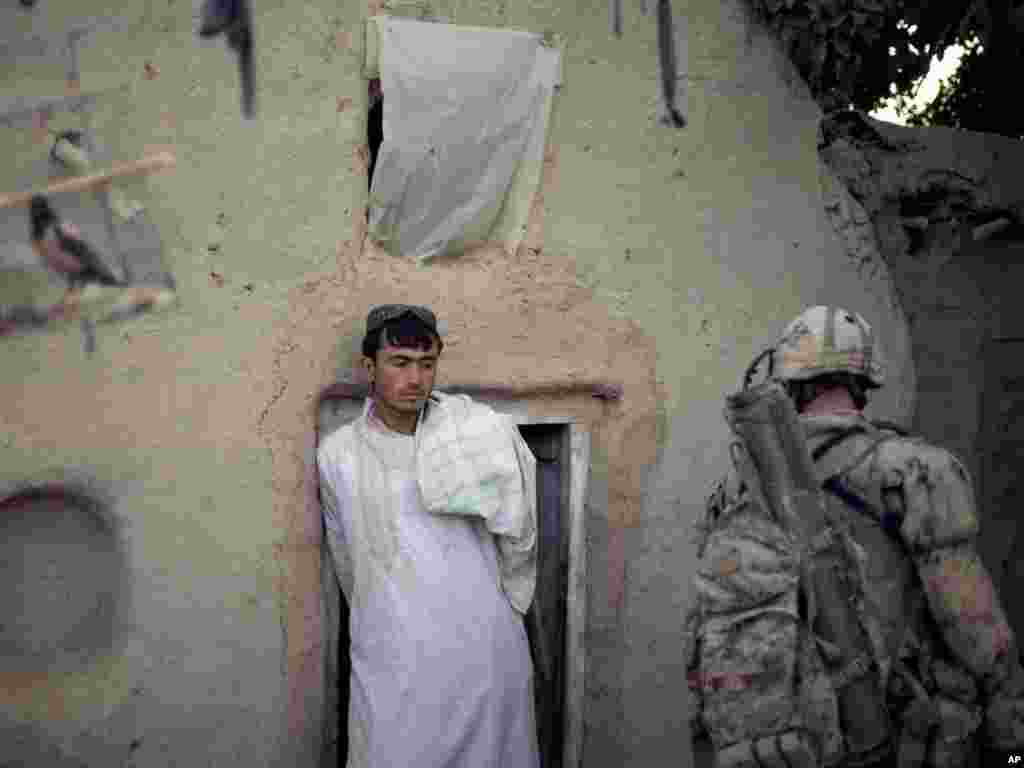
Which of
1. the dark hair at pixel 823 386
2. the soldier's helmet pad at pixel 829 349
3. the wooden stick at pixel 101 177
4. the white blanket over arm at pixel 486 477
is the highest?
the wooden stick at pixel 101 177

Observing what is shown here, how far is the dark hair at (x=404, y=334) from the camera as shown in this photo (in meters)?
3.72

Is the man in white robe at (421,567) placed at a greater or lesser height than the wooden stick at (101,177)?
lesser

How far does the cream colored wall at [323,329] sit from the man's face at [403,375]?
A: 289 mm

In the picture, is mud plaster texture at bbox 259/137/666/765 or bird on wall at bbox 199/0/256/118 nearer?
bird on wall at bbox 199/0/256/118

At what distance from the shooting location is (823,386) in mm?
3146

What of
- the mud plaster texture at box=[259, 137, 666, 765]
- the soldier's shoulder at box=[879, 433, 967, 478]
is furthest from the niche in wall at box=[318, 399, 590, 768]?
the soldier's shoulder at box=[879, 433, 967, 478]

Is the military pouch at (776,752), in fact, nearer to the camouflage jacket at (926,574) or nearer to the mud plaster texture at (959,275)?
the camouflage jacket at (926,574)

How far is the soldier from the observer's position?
112 inches

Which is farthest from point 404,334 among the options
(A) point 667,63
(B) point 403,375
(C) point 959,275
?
(C) point 959,275

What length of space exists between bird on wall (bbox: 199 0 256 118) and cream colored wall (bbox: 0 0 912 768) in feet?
0.12

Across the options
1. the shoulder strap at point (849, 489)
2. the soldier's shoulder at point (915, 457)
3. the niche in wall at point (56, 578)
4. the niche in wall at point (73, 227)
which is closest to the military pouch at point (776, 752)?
the shoulder strap at point (849, 489)

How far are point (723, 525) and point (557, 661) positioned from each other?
1.65 metres

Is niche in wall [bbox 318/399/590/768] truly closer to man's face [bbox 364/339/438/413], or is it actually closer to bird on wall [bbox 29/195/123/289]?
man's face [bbox 364/339/438/413]

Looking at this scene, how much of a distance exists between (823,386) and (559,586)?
161 centimetres
